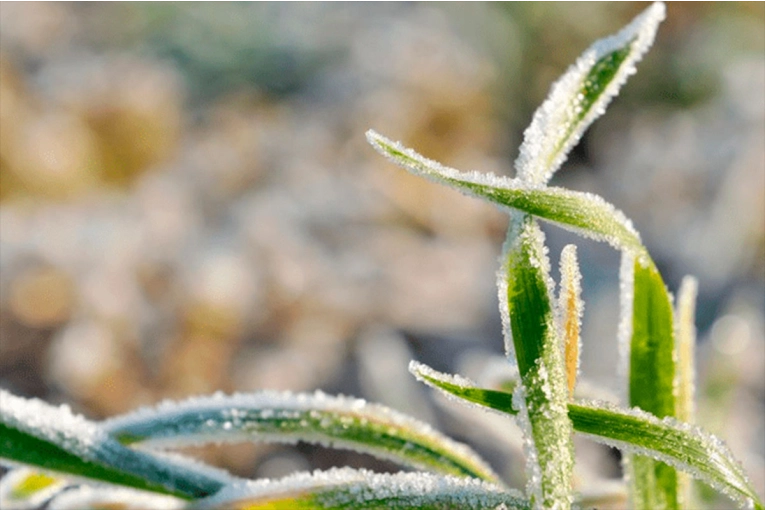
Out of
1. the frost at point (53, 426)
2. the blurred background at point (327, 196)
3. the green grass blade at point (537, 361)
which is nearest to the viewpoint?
the green grass blade at point (537, 361)

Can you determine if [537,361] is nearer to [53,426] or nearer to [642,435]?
[642,435]

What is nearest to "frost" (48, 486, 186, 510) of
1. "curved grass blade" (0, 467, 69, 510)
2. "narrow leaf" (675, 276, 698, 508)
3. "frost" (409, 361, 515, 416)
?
"curved grass blade" (0, 467, 69, 510)

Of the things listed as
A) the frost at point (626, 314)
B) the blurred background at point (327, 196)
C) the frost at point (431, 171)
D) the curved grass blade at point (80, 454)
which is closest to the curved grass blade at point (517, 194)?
the frost at point (431, 171)

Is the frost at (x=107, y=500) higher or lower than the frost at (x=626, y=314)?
lower

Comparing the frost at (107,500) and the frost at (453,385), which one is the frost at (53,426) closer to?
the frost at (107,500)

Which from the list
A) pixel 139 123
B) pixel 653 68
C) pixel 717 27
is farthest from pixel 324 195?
pixel 717 27

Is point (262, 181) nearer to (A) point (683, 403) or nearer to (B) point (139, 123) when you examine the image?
(B) point (139, 123)
